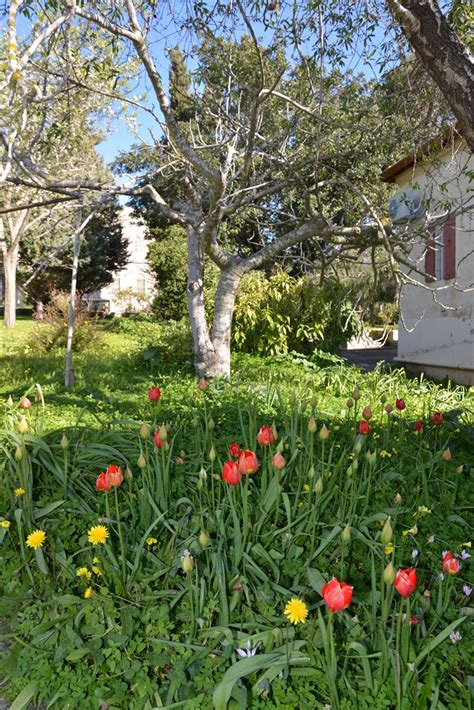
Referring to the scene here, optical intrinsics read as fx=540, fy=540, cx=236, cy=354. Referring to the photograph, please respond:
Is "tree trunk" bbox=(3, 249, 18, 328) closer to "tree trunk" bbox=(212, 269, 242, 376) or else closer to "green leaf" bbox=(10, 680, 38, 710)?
"tree trunk" bbox=(212, 269, 242, 376)

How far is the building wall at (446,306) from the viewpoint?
8.38m

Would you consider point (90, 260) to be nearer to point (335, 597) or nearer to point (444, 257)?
point (444, 257)

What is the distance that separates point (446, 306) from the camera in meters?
7.89

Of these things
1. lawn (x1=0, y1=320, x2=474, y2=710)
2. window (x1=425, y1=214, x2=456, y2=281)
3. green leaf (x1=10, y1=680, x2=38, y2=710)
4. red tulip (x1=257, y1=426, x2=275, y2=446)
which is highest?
window (x1=425, y1=214, x2=456, y2=281)

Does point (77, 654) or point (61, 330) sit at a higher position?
point (61, 330)

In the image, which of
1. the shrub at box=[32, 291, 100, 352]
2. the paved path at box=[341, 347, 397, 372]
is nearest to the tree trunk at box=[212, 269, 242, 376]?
the paved path at box=[341, 347, 397, 372]

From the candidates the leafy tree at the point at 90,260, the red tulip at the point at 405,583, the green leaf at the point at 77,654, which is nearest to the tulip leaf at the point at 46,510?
the green leaf at the point at 77,654

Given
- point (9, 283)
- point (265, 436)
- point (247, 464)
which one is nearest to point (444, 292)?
point (265, 436)

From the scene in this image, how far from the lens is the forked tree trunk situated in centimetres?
695

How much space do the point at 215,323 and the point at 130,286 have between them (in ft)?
89.3

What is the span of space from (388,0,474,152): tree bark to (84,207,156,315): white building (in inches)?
876

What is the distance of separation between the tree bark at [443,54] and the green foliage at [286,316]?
606 cm

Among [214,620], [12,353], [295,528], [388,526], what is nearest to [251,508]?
[295,528]

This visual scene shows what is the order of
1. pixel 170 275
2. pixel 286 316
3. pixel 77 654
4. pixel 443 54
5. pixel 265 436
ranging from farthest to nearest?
pixel 170 275 < pixel 286 316 < pixel 443 54 < pixel 265 436 < pixel 77 654
